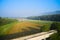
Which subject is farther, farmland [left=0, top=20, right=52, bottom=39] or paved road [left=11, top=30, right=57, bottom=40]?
paved road [left=11, top=30, right=57, bottom=40]

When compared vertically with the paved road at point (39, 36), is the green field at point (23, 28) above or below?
above

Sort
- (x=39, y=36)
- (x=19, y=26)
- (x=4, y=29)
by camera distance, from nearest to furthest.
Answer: (x=4, y=29) < (x=19, y=26) < (x=39, y=36)

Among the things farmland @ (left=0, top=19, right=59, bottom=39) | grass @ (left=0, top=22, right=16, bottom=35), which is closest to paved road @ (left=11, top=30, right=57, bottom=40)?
farmland @ (left=0, top=19, right=59, bottom=39)

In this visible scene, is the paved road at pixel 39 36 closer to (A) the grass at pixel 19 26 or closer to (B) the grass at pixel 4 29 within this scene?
(A) the grass at pixel 19 26

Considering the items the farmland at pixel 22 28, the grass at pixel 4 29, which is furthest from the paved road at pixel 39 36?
the grass at pixel 4 29

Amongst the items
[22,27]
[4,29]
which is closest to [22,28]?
[22,27]

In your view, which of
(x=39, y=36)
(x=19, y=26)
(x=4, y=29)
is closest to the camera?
(x=4, y=29)

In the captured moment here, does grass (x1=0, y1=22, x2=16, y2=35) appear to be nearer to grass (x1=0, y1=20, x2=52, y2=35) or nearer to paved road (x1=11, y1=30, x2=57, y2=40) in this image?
grass (x1=0, y1=20, x2=52, y2=35)

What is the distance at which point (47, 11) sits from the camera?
3545 millimetres

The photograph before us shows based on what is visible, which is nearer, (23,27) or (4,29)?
(4,29)

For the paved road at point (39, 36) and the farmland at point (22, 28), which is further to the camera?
the paved road at point (39, 36)

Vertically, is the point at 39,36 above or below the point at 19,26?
below

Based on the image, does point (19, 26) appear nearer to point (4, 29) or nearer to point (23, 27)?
point (23, 27)

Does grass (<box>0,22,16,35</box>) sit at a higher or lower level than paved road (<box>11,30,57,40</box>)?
higher
